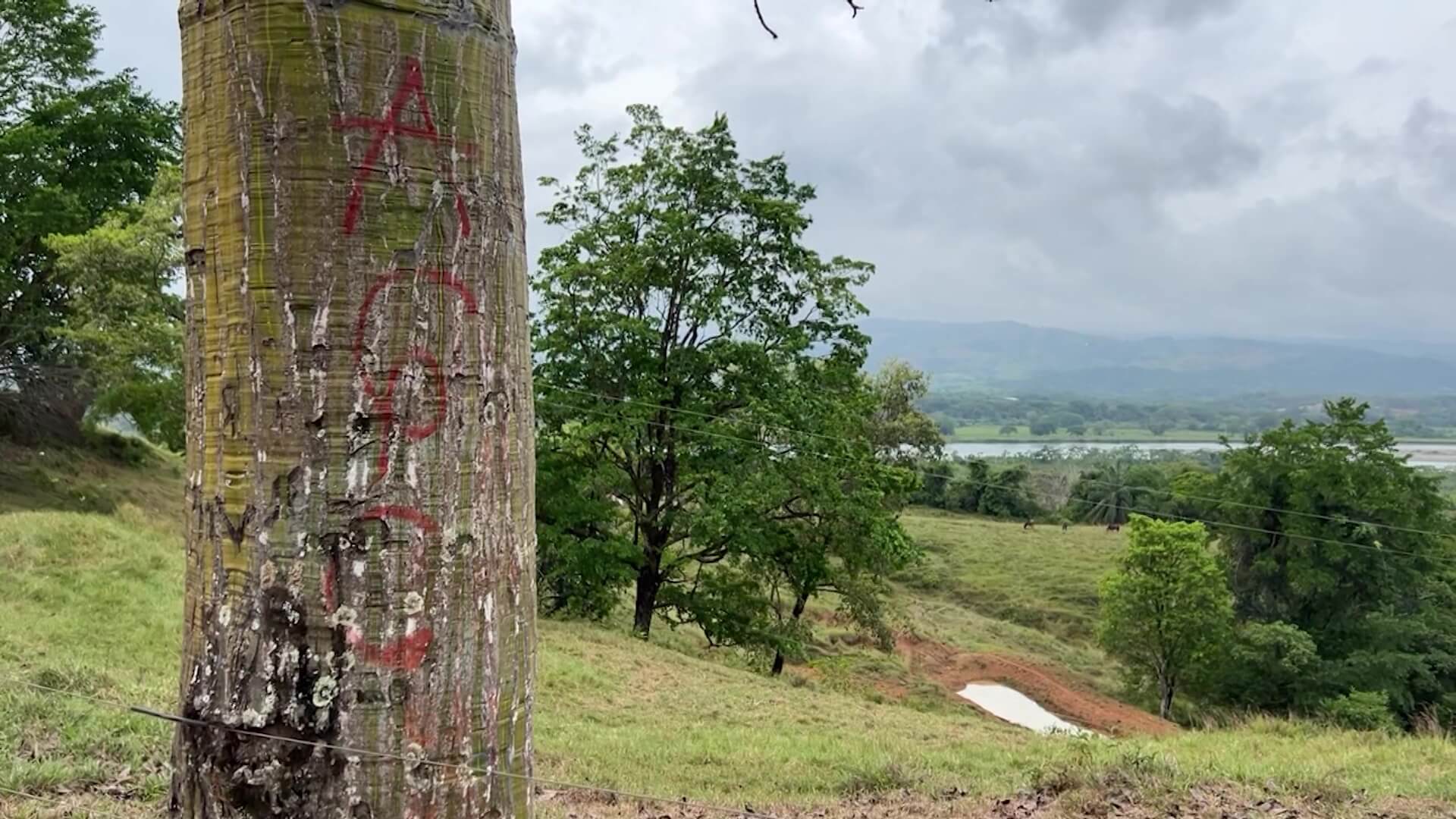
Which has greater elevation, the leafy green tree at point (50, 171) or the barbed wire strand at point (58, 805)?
the leafy green tree at point (50, 171)

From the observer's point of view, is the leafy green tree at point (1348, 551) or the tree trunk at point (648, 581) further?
the leafy green tree at point (1348, 551)

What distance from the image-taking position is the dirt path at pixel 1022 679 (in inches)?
950

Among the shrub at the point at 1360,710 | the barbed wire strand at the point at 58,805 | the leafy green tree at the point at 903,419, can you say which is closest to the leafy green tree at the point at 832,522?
the shrub at the point at 1360,710

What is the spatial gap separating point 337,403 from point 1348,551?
3284cm

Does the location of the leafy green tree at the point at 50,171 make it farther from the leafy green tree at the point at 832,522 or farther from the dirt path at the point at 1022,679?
the dirt path at the point at 1022,679

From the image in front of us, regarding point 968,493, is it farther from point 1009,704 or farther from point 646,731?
point 646,731

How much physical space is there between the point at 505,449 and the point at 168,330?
632 inches

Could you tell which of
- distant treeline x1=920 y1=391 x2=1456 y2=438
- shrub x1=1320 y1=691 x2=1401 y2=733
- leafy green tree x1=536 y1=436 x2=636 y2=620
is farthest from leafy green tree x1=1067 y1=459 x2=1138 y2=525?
distant treeline x1=920 y1=391 x2=1456 y2=438

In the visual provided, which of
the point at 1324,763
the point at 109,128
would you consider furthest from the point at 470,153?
the point at 109,128

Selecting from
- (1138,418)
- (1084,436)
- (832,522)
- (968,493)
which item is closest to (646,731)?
(832,522)

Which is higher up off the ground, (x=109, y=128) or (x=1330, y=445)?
(x=109, y=128)

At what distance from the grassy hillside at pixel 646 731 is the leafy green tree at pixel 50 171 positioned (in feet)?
5.76

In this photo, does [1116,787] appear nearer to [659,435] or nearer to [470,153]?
[470,153]

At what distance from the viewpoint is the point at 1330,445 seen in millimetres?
30000
